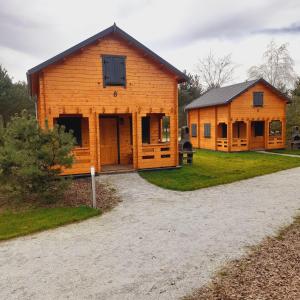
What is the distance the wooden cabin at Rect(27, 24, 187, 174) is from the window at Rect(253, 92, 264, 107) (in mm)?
11315

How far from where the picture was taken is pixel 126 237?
6.88m

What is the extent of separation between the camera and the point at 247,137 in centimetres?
2575

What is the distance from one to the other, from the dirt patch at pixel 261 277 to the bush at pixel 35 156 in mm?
6011

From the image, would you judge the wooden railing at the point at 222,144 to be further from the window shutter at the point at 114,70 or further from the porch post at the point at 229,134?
the window shutter at the point at 114,70

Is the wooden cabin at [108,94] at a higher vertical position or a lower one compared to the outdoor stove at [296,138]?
higher

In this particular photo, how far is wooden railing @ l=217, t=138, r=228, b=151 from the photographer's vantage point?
25656 millimetres

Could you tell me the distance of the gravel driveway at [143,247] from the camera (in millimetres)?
4789

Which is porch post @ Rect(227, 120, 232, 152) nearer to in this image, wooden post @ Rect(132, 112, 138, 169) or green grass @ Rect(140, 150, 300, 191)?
green grass @ Rect(140, 150, 300, 191)

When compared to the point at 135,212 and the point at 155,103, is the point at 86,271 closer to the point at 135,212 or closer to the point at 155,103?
the point at 135,212

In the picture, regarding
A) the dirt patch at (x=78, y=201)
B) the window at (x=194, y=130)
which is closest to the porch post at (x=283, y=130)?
the window at (x=194, y=130)

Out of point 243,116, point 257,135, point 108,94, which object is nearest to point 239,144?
point 243,116

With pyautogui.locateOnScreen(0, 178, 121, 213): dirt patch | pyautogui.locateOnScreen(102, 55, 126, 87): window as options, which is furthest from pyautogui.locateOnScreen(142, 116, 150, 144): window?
pyautogui.locateOnScreen(0, 178, 121, 213): dirt patch

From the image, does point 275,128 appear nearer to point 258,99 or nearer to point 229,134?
point 258,99

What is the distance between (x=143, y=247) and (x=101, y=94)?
9666 mm
